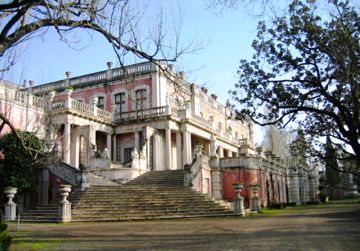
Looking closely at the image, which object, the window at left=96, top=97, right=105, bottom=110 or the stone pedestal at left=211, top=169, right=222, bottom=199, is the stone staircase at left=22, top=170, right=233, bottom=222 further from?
the window at left=96, top=97, right=105, bottom=110

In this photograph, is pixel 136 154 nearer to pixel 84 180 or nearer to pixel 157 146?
pixel 157 146

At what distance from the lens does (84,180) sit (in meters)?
20.4

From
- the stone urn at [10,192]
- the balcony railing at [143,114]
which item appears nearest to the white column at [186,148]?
the balcony railing at [143,114]

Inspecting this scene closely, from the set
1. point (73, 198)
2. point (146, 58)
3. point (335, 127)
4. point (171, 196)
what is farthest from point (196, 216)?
point (146, 58)

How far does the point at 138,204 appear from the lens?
1888cm

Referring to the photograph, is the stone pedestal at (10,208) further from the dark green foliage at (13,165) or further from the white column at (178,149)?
the white column at (178,149)

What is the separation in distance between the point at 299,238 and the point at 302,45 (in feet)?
29.0

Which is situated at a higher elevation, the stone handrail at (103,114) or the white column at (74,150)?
the stone handrail at (103,114)

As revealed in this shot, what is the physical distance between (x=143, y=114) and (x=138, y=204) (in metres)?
12.5

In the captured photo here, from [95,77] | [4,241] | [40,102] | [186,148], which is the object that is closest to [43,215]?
[40,102]

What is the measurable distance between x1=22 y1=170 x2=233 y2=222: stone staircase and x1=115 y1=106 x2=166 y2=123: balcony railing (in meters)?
8.85

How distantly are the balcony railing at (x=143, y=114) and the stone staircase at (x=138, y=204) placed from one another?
8.85m

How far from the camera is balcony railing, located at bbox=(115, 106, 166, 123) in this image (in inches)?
1182

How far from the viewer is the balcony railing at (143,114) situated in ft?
98.5
